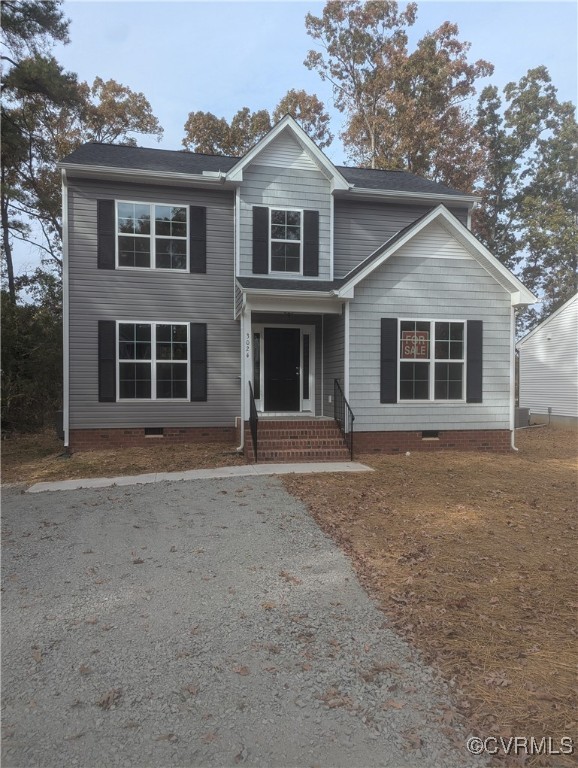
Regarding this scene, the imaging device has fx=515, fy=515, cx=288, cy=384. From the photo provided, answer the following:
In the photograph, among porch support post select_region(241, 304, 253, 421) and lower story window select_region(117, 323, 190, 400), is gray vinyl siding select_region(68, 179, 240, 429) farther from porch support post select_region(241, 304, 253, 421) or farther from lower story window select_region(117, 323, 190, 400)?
porch support post select_region(241, 304, 253, 421)

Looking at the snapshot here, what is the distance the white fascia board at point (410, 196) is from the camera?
39.1 ft

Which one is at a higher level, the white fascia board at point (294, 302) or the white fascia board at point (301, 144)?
the white fascia board at point (301, 144)

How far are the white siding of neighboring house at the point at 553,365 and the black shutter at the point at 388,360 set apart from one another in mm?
10568

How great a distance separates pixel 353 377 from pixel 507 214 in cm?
2378

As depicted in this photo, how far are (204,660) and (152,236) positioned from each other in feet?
32.7

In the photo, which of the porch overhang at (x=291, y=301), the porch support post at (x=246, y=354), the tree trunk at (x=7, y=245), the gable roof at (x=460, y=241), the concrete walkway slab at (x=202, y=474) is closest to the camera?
the concrete walkway slab at (x=202, y=474)

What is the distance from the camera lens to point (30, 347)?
14734 mm

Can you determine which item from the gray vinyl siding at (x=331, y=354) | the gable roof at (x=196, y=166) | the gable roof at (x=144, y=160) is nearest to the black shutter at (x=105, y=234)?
the gable roof at (x=196, y=166)

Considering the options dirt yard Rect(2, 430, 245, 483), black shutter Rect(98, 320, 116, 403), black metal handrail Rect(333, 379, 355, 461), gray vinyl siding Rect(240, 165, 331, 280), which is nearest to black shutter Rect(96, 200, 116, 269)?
black shutter Rect(98, 320, 116, 403)

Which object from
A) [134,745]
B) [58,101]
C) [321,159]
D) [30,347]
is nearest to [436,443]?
[321,159]

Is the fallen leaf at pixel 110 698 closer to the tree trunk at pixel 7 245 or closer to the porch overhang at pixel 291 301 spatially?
the porch overhang at pixel 291 301

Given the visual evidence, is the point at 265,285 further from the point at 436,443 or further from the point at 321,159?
the point at 436,443

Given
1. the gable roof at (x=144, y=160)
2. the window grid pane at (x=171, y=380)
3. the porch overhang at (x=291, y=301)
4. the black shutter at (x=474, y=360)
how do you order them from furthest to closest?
the window grid pane at (x=171, y=380) → the gable roof at (x=144, y=160) → the black shutter at (x=474, y=360) → the porch overhang at (x=291, y=301)

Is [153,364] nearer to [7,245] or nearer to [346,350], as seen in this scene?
[346,350]
